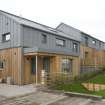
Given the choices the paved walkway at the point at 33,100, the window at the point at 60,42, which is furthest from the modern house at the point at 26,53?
the paved walkway at the point at 33,100

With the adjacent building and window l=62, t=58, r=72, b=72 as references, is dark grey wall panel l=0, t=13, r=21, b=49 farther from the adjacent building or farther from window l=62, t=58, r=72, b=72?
window l=62, t=58, r=72, b=72

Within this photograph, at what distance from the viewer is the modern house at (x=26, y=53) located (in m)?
18.0

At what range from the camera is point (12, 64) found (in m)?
18.9

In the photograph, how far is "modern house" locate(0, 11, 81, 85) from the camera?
708 inches

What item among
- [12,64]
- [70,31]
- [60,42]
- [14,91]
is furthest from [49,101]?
[70,31]

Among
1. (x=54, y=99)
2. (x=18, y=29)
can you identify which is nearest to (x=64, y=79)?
(x=18, y=29)

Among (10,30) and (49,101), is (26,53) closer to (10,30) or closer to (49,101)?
(10,30)

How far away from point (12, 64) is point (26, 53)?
2063 mm

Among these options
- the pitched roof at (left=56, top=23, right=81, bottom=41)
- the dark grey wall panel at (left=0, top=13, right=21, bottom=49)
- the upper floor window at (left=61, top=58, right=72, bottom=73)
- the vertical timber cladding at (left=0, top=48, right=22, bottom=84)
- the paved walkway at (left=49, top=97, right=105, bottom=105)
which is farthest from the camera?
the pitched roof at (left=56, top=23, right=81, bottom=41)

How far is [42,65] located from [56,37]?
173 inches

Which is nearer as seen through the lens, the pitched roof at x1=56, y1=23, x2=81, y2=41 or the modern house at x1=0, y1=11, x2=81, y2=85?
the modern house at x1=0, y1=11, x2=81, y2=85

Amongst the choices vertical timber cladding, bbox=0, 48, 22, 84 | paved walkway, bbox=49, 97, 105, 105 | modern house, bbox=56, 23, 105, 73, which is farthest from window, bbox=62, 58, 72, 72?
paved walkway, bbox=49, 97, 105, 105

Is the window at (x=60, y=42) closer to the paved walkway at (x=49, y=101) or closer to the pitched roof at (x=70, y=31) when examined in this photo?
the pitched roof at (x=70, y=31)

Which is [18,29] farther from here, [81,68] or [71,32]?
[71,32]
